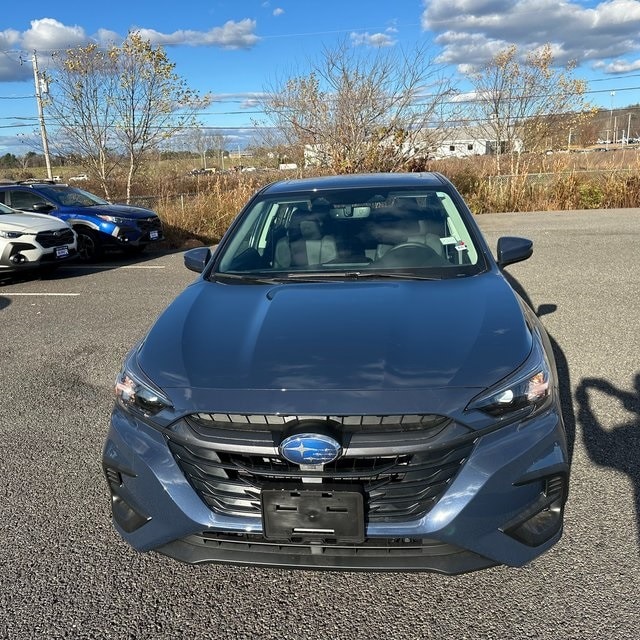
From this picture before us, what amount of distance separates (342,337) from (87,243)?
414 inches

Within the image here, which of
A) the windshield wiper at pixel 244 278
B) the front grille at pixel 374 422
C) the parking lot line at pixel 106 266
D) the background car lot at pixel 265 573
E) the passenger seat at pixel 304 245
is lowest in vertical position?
the background car lot at pixel 265 573

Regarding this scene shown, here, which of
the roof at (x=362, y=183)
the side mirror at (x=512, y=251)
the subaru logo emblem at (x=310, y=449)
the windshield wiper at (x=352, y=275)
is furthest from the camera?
the roof at (x=362, y=183)

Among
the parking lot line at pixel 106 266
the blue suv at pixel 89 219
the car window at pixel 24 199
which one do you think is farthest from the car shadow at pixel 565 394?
the car window at pixel 24 199

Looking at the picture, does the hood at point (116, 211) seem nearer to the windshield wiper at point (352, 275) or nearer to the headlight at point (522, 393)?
the windshield wiper at point (352, 275)

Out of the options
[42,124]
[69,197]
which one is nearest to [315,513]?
[69,197]

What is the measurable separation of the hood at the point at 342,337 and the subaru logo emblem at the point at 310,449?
20 centimetres

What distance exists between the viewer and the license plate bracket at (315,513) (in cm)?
199

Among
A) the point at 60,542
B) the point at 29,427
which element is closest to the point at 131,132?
the point at 29,427

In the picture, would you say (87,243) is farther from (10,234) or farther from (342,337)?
(342,337)

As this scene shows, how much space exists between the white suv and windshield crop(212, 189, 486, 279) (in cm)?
682

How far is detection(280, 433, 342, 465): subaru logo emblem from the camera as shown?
6.53ft

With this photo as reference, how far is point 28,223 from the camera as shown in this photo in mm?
9734

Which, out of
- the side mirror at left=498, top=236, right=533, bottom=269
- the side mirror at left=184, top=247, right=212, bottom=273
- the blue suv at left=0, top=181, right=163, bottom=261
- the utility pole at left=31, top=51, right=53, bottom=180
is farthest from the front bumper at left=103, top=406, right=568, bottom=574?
the utility pole at left=31, top=51, right=53, bottom=180

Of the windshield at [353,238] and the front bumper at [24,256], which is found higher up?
the windshield at [353,238]
